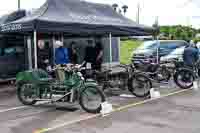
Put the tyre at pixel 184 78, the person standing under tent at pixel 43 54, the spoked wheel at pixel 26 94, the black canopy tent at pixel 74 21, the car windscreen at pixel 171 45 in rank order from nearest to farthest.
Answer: the spoked wheel at pixel 26 94 < the black canopy tent at pixel 74 21 < the tyre at pixel 184 78 < the person standing under tent at pixel 43 54 < the car windscreen at pixel 171 45

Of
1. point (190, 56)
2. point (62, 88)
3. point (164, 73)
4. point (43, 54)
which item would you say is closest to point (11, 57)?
point (43, 54)

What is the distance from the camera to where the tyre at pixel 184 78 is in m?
11.5

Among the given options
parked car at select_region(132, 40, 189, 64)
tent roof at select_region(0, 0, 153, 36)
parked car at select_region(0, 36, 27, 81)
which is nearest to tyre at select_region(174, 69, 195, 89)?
tent roof at select_region(0, 0, 153, 36)

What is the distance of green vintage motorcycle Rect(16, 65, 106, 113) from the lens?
25.9ft

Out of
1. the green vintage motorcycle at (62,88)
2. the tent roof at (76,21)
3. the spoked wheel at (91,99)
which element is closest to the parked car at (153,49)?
the tent roof at (76,21)

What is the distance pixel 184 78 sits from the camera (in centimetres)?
1171

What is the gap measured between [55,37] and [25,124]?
27.8 feet

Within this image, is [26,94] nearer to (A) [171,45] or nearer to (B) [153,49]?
(B) [153,49]

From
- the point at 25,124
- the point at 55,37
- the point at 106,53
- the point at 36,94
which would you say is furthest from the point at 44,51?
the point at 25,124

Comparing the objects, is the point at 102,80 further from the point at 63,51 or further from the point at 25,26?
the point at 25,26

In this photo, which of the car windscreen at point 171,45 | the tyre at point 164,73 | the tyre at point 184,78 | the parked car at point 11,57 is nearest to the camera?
the tyre at point 184,78

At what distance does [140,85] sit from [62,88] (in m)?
2.60

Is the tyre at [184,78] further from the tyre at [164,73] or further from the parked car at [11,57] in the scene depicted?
the parked car at [11,57]

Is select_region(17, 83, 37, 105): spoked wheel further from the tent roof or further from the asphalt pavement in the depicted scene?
the tent roof
